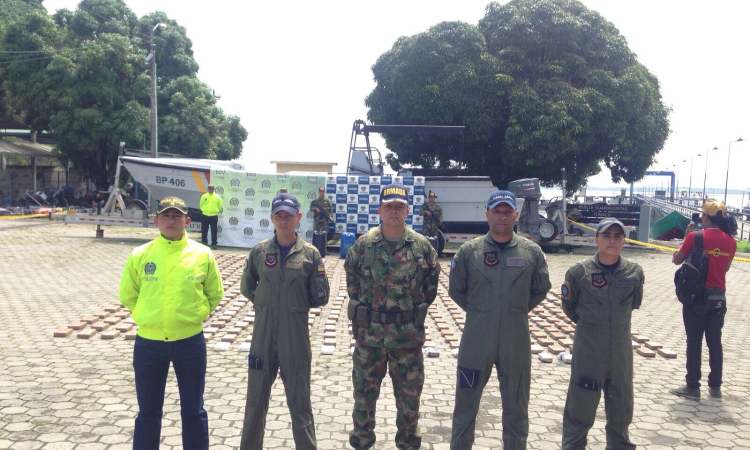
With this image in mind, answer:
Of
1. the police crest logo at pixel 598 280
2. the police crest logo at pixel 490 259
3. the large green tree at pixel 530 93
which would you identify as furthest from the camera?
the large green tree at pixel 530 93

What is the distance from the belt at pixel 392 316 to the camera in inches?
148

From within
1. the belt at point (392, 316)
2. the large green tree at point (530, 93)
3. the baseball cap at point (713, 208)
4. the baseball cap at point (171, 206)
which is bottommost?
the belt at point (392, 316)

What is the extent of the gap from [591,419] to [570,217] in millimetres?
15289

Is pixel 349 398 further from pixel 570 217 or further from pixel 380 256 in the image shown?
pixel 570 217

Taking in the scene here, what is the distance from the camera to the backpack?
5.02 meters

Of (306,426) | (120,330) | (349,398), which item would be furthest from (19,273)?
(306,426)

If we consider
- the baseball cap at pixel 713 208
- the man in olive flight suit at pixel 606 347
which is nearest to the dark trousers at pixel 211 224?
the baseball cap at pixel 713 208

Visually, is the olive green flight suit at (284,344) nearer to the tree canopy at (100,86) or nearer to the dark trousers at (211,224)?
the dark trousers at (211,224)

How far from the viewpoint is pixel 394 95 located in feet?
68.3

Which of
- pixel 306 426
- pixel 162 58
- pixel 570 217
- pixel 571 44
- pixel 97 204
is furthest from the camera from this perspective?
pixel 162 58

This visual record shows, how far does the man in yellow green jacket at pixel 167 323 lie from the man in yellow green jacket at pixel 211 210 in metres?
10.9

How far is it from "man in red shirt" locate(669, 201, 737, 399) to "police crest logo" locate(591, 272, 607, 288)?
1842mm

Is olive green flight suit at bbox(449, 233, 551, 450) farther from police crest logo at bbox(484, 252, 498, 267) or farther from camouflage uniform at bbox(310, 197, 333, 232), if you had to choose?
camouflage uniform at bbox(310, 197, 333, 232)

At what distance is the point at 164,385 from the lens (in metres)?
3.53
